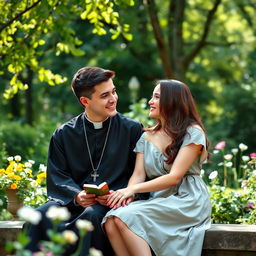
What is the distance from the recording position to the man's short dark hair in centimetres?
479

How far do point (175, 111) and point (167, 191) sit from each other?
602 millimetres

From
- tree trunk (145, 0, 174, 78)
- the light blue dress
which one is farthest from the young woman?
tree trunk (145, 0, 174, 78)

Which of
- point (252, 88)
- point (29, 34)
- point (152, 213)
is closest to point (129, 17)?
point (252, 88)

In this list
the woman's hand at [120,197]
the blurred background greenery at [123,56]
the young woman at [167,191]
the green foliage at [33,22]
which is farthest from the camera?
the blurred background greenery at [123,56]

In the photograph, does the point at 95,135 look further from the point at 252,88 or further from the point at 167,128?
the point at 252,88

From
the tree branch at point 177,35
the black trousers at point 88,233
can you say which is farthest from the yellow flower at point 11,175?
the tree branch at point 177,35

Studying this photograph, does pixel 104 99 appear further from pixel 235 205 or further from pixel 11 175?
pixel 235 205

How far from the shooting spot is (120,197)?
445 cm

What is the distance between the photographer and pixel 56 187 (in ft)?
15.7

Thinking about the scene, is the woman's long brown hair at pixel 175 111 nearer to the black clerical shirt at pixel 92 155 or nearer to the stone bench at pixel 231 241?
the black clerical shirt at pixel 92 155

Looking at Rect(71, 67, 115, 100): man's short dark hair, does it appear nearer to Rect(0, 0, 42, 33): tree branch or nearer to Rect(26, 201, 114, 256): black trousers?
Rect(26, 201, 114, 256): black trousers

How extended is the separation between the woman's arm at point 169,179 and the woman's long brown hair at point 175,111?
A: 0.32 ft

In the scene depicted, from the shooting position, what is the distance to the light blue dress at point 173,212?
429cm

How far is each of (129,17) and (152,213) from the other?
11.8 m
